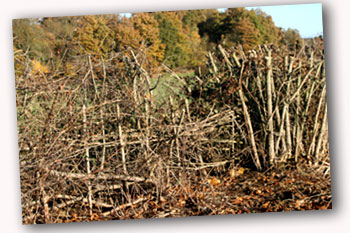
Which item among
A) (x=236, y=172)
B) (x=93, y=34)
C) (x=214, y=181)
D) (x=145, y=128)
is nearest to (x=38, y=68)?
(x=93, y=34)

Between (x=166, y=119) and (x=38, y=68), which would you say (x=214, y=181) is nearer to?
(x=166, y=119)

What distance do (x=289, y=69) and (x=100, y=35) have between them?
6.58ft

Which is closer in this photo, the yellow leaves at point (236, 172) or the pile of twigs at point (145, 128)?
the pile of twigs at point (145, 128)

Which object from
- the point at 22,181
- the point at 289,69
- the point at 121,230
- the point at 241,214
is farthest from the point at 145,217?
the point at 289,69

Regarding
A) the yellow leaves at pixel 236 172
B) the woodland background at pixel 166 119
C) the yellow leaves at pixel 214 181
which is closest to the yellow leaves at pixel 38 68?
the woodland background at pixel 166 119

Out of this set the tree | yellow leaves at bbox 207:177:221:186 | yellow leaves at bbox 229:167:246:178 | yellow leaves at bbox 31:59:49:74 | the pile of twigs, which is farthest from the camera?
yellow leaves at bbox 229:167:246:178

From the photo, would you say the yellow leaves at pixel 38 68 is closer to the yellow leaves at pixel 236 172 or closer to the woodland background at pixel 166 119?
the woodland background at pixel 166 119

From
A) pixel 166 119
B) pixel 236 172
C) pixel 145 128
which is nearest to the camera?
pixel 145 128

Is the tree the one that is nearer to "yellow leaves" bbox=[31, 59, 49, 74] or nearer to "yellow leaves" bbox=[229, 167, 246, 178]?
"yellow leaves" bbox=[31, 59, 49, 74]

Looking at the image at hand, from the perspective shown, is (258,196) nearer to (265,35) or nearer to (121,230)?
(121,230)

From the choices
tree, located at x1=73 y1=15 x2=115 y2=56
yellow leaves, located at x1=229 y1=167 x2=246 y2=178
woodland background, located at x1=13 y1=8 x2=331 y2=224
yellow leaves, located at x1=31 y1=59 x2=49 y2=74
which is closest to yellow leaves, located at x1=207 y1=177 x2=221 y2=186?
woodland background, located at x1=13 y1=8 x2=331 y2=224

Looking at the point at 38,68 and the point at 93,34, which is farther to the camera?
the point at 93,34
